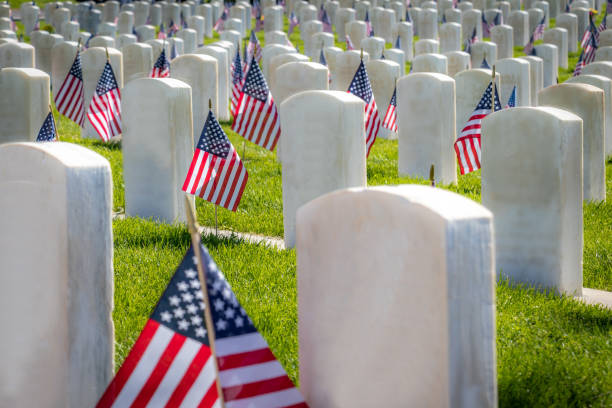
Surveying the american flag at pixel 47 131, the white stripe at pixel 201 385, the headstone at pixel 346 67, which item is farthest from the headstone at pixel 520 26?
the white stripe at pixel 201 385

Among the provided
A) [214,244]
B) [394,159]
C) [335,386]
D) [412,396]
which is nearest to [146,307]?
[214,244]

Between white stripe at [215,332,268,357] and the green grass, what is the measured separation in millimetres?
1242

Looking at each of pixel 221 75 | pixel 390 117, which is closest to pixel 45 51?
pixel 221 75

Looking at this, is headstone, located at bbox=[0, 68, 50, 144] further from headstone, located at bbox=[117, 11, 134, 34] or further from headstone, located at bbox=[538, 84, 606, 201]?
headstone, located at bbox=[117, 11, 134, 34]

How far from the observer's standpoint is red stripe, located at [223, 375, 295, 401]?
3031 mm

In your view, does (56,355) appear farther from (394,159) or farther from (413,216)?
(394,159)

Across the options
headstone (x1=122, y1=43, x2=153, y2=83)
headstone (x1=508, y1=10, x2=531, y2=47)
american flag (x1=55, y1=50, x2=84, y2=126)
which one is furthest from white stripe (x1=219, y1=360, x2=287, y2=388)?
headstone (x1=508, y1=10, x2=531, y2=47)

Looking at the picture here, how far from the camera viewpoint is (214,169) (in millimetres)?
7027

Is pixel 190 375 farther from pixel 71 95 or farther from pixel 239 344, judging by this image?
pixel 71 95

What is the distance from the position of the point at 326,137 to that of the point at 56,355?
3444 mm

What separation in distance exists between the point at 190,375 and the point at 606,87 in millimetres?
7838

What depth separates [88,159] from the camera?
3.57m

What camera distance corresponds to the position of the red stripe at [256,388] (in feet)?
9.95

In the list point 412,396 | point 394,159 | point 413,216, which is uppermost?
point 413,216
